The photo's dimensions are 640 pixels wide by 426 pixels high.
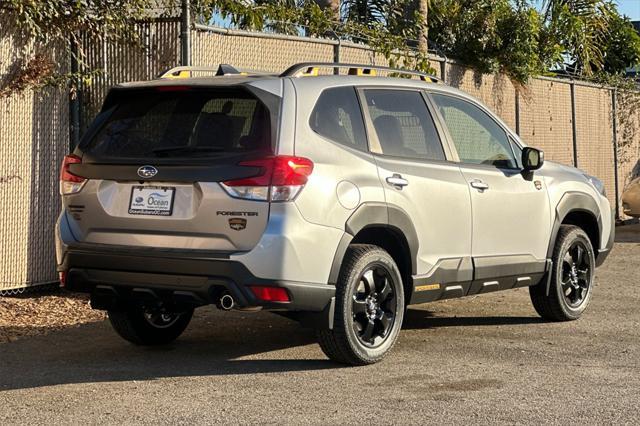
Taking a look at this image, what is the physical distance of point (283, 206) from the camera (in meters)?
6.52

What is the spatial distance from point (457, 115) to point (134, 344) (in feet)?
10.9

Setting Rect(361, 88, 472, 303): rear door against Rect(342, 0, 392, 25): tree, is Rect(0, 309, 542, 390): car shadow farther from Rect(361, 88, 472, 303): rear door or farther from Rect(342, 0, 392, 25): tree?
Rect(342, 0, 392, 25): tree

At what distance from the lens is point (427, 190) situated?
7656mm

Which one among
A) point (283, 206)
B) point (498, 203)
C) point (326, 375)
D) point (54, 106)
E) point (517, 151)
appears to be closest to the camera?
point (283, 206)

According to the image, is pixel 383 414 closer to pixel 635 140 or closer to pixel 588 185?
pixel 588 185

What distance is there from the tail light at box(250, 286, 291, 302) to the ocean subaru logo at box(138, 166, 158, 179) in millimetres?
917

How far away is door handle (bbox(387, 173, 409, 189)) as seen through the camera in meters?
7.34

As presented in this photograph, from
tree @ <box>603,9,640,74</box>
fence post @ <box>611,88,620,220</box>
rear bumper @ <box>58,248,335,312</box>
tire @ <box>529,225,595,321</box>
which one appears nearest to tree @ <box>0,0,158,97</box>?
rear bumper @ <box>58,248,335,312</box>

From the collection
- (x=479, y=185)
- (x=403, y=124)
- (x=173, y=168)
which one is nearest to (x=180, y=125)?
(x=173, y=168)

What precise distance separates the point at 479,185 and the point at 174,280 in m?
2.51

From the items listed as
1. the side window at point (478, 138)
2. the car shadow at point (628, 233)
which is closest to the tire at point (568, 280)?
the side window at point (478, 138)

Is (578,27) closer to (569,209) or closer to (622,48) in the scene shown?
(622,48)

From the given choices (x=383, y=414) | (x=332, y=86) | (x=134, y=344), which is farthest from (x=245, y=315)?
(x=383, y=414)

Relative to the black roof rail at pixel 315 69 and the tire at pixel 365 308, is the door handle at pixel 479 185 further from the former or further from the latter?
the tire at pixel 365 308
